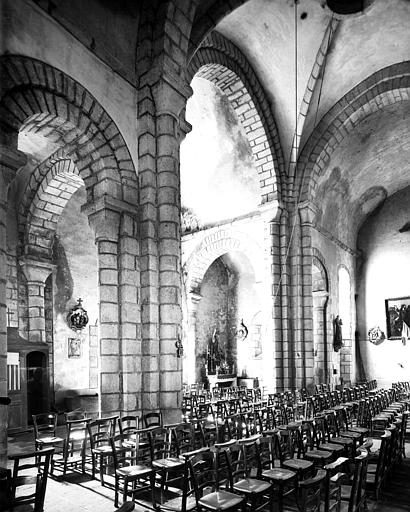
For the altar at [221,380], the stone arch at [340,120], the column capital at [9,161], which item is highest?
the stone arch at [340,120]

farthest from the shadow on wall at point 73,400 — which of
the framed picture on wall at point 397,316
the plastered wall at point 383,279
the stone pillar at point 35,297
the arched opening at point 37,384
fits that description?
the framed picture on wall at point 397,316

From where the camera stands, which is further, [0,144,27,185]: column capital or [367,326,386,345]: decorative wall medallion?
[367,326,386,345]: decorative wall medallion

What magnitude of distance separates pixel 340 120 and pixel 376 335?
10134 millimetres

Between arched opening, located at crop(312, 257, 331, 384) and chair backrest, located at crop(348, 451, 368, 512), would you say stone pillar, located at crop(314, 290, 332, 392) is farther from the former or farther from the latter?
chair backrest, located at crop(348, 451, 368, 512)

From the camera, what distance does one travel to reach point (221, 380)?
1880cm

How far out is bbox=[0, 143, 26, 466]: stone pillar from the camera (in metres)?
5.50

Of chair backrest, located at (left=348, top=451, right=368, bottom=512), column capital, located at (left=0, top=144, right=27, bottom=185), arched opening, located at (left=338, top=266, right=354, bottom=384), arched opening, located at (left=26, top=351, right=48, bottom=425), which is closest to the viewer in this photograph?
chair backrest, located at (left=348, top=451, right=368, bottom=512)

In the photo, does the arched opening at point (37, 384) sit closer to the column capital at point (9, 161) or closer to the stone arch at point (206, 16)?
the column capital at point (9, 161)

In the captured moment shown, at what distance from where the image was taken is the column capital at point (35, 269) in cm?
1198

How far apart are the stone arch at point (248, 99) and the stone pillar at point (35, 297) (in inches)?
243

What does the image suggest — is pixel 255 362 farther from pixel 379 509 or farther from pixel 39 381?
pixel 379 509

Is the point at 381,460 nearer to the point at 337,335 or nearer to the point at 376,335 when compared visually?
the point at 337,335

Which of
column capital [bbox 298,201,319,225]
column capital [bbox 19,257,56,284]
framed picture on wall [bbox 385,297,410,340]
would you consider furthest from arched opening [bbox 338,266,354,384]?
column capital [bbox 19,257,56,284]

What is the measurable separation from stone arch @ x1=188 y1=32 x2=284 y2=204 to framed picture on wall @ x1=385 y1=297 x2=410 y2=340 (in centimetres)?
906
